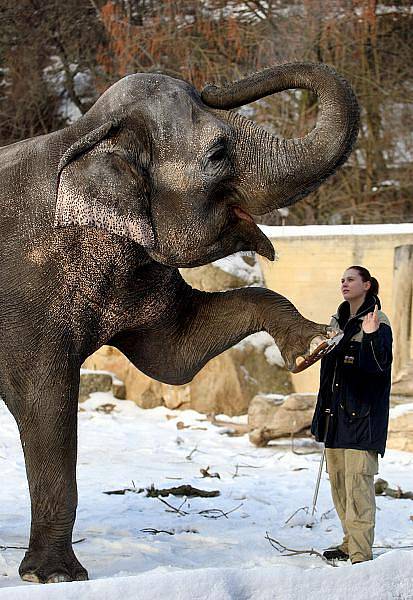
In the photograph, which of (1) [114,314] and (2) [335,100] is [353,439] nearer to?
(1) [114,314]

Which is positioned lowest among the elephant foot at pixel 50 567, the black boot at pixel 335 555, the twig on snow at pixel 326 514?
the twig on snow at pixel 326 514

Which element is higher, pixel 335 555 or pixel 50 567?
pixel 50 567

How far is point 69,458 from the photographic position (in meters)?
4.57

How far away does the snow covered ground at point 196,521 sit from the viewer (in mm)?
2518

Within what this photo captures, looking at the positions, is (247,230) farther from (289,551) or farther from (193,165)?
(289,551)

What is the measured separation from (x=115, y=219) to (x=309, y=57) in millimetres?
14696

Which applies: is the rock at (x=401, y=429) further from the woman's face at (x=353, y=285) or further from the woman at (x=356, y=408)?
the woman's face at (x=353, y=285)

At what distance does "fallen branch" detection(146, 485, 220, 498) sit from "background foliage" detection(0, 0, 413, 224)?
10.5m

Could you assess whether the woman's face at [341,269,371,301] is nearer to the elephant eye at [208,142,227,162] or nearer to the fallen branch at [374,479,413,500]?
the elephant eye at [208,142,227,162]

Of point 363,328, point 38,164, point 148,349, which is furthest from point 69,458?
point 363,328

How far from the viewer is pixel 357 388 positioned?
211 inches

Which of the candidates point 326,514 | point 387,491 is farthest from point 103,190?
point 387,491

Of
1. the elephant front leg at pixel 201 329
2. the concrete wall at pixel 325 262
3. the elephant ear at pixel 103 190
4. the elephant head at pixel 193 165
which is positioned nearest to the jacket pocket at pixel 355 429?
the elephant front leg at pixel 201 329

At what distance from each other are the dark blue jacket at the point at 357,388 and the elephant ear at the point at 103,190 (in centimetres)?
142
